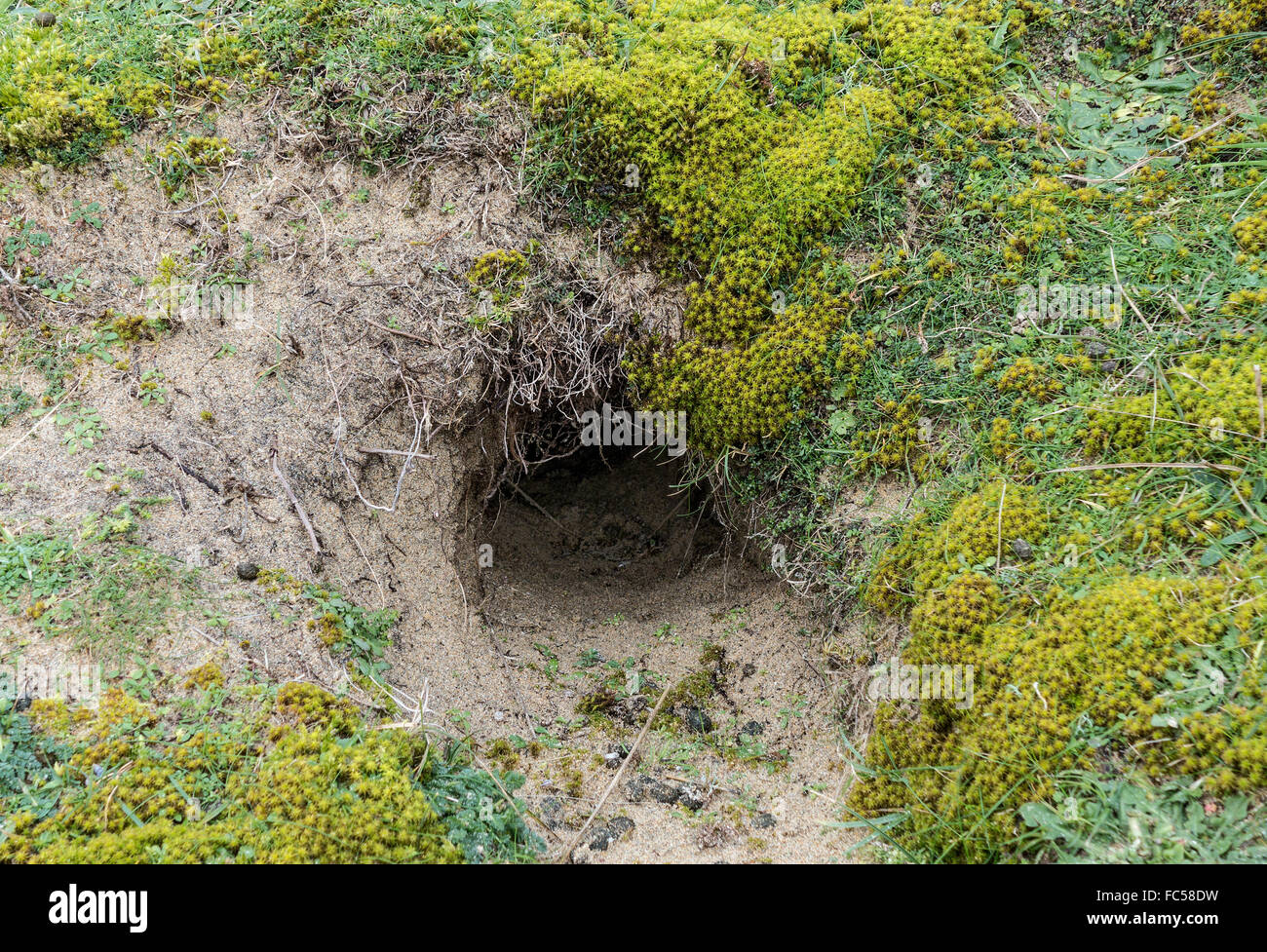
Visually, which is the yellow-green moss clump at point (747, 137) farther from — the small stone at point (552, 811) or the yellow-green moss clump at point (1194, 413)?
the small stone at point (552, 811)

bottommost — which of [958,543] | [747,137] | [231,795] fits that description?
[231,795]

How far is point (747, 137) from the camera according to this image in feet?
13.9

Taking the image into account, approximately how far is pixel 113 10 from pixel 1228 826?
6.87 meters

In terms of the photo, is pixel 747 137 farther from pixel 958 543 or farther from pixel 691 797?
pixel 691 797

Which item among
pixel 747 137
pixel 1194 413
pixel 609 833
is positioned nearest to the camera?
pixel 1194 413

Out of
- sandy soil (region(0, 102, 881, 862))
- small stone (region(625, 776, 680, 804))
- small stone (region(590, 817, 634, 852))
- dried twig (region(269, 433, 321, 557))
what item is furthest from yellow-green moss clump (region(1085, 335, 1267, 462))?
dried twig (region(269, 433, 321, 557))

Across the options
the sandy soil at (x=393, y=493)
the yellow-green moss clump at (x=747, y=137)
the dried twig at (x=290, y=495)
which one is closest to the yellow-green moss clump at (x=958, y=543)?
the sandy soil at (x=393, y=493)

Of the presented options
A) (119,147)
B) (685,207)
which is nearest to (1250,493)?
(685,207)

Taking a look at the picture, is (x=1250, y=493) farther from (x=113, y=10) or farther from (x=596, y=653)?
(x=113, y=10)

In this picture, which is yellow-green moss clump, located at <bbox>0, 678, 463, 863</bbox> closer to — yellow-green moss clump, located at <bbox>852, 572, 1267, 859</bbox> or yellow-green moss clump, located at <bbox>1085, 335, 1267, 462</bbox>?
yellow-green moss clump, located at <bbox>852, 572, 1267, 859</bbox>

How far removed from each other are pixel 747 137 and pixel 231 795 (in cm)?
399

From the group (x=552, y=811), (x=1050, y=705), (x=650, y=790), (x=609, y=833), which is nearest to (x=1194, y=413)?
(x=1050, y=705)

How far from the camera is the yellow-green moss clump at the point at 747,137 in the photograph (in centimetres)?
416

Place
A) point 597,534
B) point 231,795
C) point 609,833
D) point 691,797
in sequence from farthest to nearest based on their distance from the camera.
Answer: point 597,534
point 691,797
point 609,833
point 231,795
